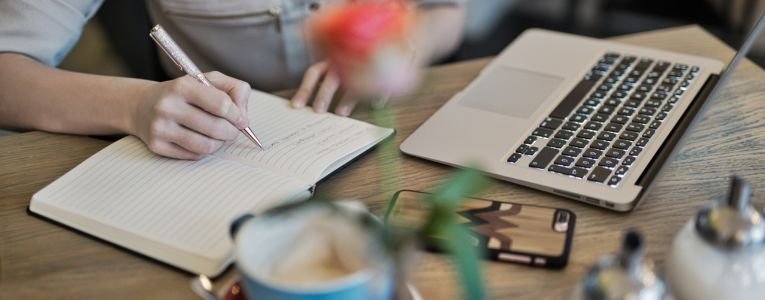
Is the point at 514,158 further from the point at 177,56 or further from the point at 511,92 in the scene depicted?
the point at 177,56

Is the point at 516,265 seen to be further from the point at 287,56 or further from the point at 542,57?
the point at 287,56

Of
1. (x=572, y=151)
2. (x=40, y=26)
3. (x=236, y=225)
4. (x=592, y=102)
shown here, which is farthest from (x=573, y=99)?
(x=40, y=26)

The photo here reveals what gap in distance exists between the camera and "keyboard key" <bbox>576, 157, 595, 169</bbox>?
2.43 ft

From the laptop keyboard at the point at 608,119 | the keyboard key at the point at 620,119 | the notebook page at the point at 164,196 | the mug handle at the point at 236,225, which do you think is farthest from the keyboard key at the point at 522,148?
the mug handle at the point at 236,225

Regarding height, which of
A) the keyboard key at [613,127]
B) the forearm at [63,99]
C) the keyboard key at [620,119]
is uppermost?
the forearm at [63,99]

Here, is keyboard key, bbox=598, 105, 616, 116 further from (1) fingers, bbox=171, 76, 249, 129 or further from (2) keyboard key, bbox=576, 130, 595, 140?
(1) fingers, bbox=171, 76, 249, 129

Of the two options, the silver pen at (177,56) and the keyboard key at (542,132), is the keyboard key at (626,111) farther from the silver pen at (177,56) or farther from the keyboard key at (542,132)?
the silver pen at (177,56)

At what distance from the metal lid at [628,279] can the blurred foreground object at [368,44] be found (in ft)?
0.55

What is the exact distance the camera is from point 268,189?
2.36 feet

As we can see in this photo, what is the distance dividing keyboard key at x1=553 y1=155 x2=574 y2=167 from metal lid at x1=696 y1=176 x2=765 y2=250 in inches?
8.8

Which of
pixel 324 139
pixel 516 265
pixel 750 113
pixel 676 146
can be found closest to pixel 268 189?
pixel 324 139

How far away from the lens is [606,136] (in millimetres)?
785

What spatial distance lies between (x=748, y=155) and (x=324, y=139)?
0.42 m

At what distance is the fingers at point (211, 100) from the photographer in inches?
29.8
